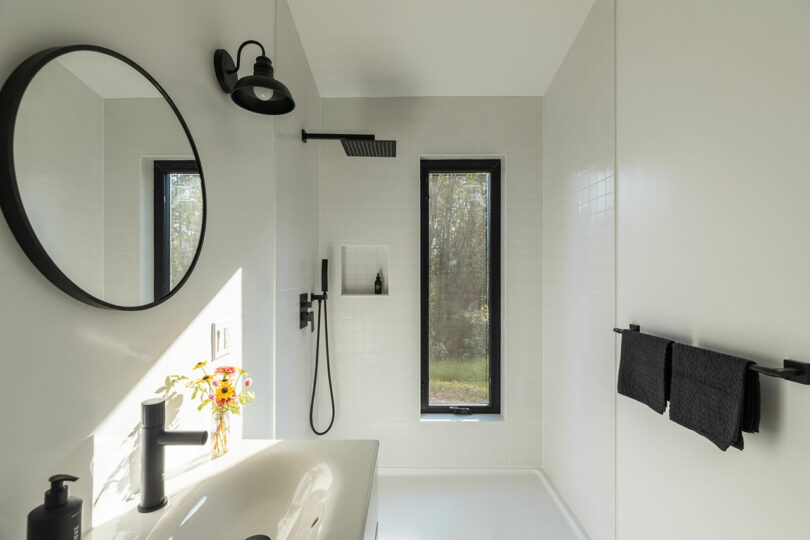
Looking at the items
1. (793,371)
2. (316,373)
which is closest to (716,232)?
(793,371)

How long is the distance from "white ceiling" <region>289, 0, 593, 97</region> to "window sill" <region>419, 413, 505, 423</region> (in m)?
2.17

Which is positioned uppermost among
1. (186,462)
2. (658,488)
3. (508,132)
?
(508,132)

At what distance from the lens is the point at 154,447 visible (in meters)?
0.79

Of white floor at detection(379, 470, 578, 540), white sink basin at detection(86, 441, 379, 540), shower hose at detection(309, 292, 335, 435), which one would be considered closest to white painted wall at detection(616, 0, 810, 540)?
white floor at detection(379, 470, 578, 540)

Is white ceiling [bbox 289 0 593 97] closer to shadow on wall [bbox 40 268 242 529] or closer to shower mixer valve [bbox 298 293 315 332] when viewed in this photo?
shower mixer valve [bbox 298 293 315 332]

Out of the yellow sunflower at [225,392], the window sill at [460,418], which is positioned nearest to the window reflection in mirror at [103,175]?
the yellow sunflower at [225,392]

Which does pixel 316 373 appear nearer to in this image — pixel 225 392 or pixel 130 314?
pixel 225 392

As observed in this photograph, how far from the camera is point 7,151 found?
54 cm

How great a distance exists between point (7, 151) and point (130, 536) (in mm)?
678

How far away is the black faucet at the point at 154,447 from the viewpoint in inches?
30.5

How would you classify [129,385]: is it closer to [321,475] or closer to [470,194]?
[321,475]

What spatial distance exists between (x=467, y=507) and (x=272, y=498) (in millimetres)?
1624

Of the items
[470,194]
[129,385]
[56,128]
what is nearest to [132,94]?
[56,128]

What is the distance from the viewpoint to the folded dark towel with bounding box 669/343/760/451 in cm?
90
